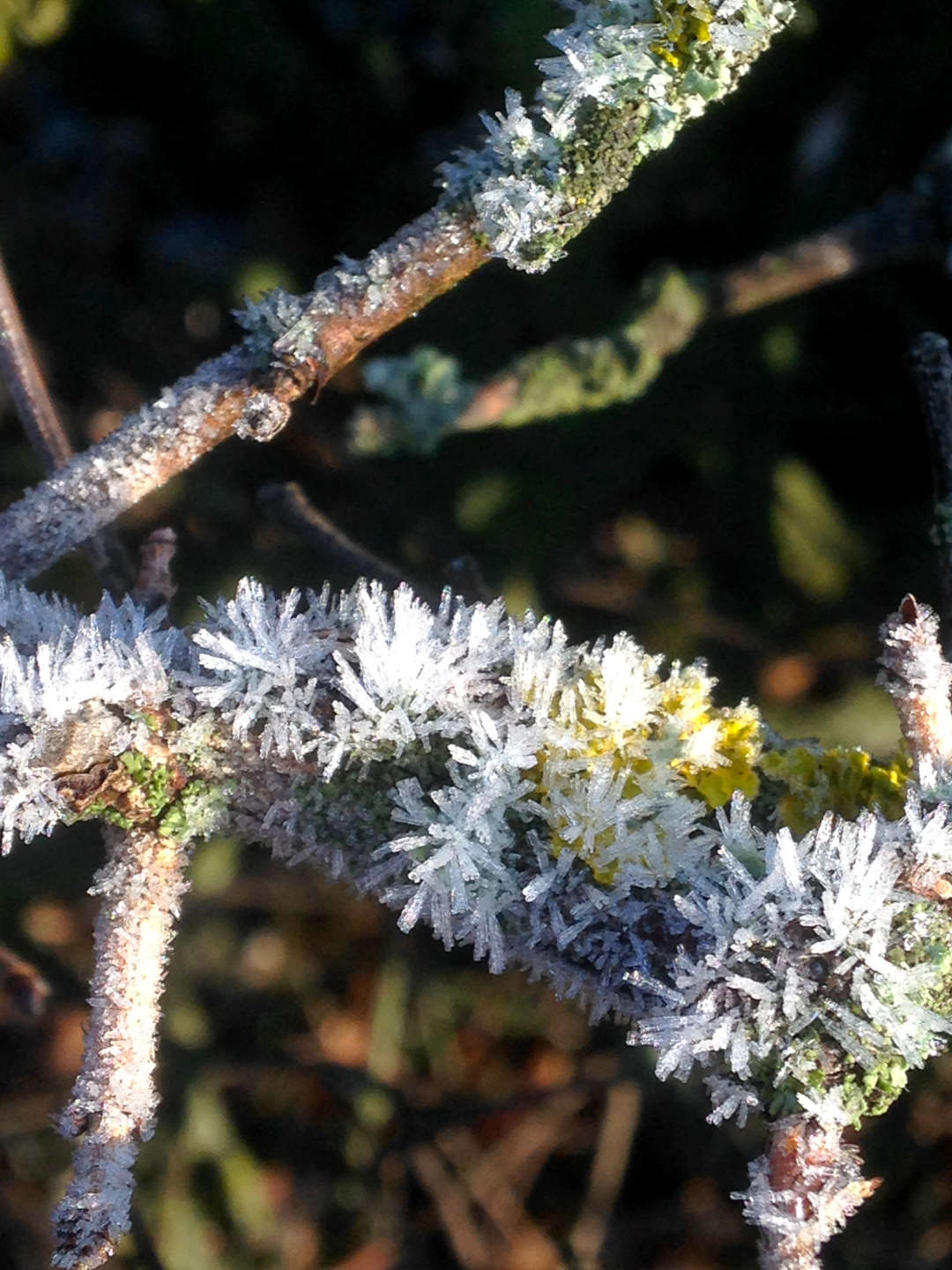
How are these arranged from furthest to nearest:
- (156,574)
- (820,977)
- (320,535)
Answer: (320,535) < (156,574) < (820,977)

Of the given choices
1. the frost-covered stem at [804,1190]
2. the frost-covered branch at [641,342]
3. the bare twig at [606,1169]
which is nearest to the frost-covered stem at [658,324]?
the frost-covered branch at [641,342]

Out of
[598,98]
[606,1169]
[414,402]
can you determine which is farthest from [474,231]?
[606,1169]

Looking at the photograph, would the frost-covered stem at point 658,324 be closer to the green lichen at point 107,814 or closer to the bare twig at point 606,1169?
the green lichen at point 107,814

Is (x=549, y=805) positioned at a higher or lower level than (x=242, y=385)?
lower

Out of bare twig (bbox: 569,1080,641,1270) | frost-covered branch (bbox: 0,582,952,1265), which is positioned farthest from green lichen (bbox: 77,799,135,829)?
bare twig (bbox: 569,1080,641,1270)

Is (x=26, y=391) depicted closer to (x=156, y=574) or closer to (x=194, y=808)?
(x=156, y=574)

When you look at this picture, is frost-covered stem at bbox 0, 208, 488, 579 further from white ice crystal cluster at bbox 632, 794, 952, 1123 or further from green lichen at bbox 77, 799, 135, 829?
white ice crystal cluster at bbox 632, 794, 952, 1123

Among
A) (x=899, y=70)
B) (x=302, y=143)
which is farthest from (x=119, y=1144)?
(x=899, y=70)

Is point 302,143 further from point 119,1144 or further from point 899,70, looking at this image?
point 119,1144
